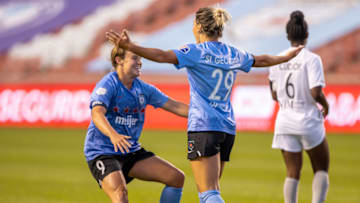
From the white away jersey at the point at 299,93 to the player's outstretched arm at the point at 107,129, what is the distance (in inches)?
86.8

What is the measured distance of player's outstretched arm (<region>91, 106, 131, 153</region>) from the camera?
4723mm

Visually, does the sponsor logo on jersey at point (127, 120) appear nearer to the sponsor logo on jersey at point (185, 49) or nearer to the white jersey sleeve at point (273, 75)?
the sponsor logo on jersey at point (185, 49)

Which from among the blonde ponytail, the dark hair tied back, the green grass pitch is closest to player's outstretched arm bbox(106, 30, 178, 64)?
the blonde ponytail

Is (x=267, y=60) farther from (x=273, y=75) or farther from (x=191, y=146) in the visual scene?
(x=273, y=75)

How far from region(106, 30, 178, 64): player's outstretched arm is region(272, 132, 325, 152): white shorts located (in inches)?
88.9

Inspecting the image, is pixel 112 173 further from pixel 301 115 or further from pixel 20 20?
pixel 20 20

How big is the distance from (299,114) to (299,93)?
0.23 meters

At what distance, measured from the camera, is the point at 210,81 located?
16.2 ft

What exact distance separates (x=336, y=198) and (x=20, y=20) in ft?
91.0

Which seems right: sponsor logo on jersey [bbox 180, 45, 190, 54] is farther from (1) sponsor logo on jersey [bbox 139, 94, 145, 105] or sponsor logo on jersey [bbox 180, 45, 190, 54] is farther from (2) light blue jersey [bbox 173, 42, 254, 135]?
(1) sponsor logo on jersey [bbox 139, 94, 145, 105]

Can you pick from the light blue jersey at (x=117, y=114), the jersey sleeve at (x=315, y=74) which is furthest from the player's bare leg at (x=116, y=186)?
the jersey sleeve at (x=315, y=74)

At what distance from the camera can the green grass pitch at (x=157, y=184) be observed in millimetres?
8852

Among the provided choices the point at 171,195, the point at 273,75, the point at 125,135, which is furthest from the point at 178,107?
the point at 273,75

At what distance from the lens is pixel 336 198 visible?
8539 mm
